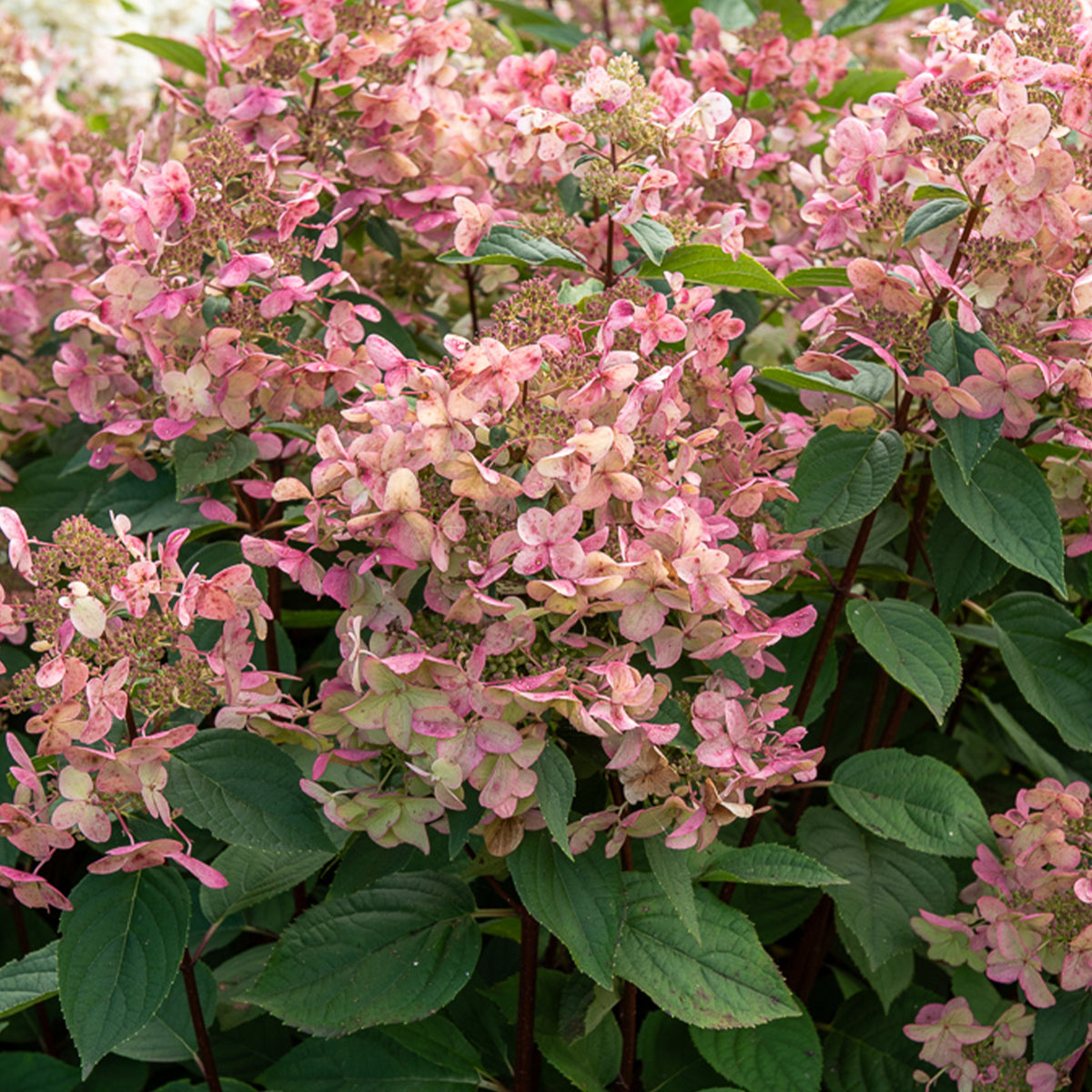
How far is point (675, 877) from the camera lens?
99 cm

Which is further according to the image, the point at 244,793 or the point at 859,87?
the point at 859,87

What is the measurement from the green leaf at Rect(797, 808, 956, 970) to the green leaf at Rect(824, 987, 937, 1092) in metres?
0.12

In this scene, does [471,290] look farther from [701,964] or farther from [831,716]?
[701,964]

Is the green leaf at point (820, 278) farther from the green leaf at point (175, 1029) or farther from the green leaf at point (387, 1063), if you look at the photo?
the green leaf at point (175, 1029)

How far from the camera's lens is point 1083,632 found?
4.11 ft

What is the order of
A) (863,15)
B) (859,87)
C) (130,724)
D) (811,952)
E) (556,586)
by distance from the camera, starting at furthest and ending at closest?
(863,15), (859,87), (811,952), (130,724), (556,586)

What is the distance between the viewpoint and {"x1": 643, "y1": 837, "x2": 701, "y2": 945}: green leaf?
0.97m

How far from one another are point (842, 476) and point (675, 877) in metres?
0.42

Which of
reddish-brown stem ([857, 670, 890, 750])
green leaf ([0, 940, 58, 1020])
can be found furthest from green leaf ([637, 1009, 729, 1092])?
green leaf ([0, 940, 58, 1020])

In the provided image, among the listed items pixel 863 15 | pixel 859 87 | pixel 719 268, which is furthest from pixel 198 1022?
pixel 863 15

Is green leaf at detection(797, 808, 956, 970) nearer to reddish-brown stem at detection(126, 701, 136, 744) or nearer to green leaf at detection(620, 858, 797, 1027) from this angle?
green leaf at detection(620, 858, 797, 1027)

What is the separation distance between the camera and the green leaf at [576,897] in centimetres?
97

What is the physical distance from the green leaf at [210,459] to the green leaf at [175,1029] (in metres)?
0.52

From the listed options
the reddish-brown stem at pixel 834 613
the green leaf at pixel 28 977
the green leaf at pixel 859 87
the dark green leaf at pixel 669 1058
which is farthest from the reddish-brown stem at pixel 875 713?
the green leaf at pixel 859 87
